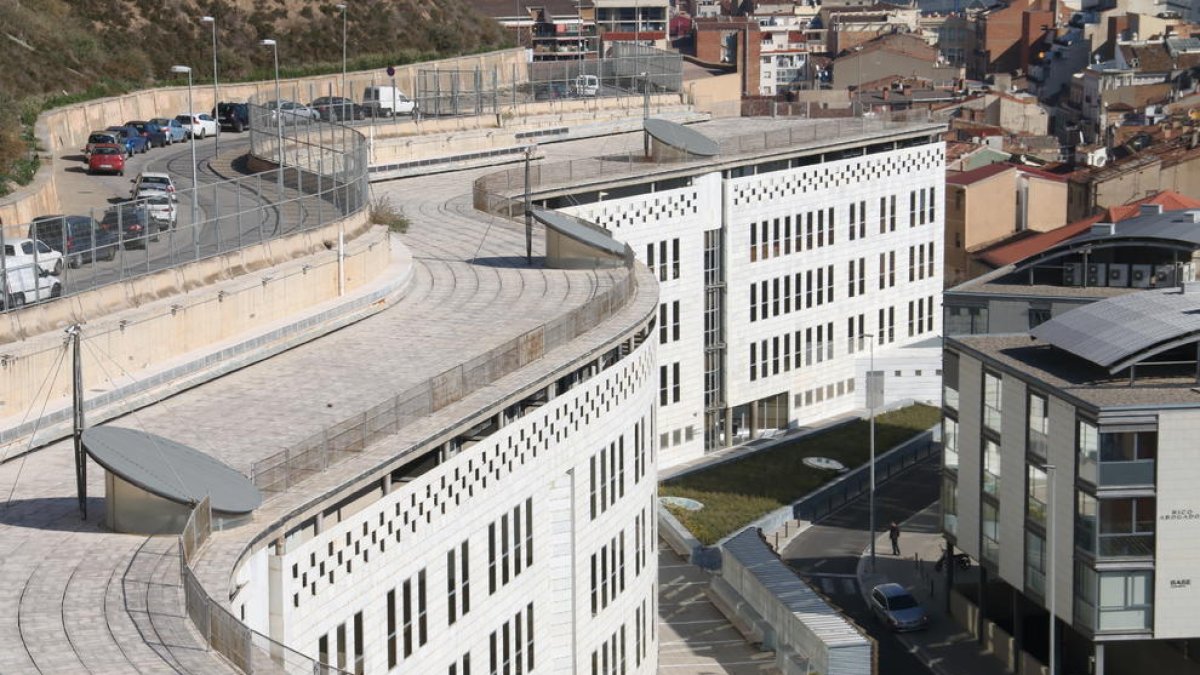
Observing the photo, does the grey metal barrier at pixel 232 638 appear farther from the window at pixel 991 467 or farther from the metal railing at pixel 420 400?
the window at pixel 991 467

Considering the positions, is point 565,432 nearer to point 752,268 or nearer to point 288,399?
point 288,399

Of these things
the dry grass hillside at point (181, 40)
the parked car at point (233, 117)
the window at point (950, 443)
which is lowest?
the window at point (950, 443)

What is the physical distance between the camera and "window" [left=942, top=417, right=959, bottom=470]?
54625 millimetres

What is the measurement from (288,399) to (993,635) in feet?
77.6

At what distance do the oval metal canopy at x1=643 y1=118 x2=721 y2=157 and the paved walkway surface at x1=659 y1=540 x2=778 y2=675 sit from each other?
47.7ft

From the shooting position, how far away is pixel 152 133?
6938 cm

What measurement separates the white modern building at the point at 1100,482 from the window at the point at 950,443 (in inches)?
85.6

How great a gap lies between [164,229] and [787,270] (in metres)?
34.1

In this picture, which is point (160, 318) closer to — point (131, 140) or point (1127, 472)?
point (1127, 472)

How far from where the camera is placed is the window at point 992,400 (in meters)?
51.6

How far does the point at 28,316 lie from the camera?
33.3 metres

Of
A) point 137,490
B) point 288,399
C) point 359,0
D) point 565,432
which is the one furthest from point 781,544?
point 359,0

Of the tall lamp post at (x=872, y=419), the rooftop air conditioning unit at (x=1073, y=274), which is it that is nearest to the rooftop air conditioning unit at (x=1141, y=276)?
the rooftop air conditioning unit at (x=1073, y=274)

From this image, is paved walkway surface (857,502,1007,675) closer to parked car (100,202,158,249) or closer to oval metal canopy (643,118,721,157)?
oval metal canopy (643,118,721,157)
